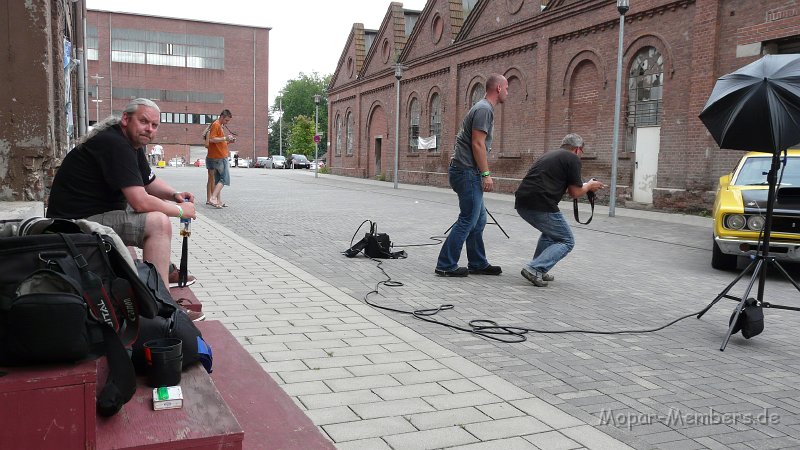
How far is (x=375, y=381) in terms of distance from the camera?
13.8 feet

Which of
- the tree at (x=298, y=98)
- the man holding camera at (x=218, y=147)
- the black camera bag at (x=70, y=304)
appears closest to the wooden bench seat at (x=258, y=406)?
the black camera bag at (x=70, y=304)

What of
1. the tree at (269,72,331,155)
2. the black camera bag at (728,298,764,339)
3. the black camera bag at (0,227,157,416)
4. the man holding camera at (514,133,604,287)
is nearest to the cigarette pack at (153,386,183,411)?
the black camera bag at (0,227,157,416)

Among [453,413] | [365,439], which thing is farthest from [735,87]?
[365,439]

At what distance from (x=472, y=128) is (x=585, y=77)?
16450mm

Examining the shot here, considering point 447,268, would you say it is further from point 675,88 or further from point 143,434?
point 675,88

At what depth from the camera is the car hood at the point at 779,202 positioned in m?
8.42

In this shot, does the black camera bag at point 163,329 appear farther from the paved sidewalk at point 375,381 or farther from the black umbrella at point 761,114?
the black umbrella at point 761,114

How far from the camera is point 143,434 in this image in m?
2.22

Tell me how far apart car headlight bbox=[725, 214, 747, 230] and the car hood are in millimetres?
111

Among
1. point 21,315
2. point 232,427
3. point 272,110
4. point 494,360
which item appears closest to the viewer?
point 21,315

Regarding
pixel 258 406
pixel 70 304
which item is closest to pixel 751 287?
pixel 258 406

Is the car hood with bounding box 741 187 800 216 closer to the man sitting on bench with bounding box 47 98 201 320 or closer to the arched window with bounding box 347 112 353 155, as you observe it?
the man sitting on bench with bounding box 47 98 201 320

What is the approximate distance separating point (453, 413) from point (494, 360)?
1.11 m

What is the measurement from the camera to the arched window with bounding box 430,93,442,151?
33344 millimetres
